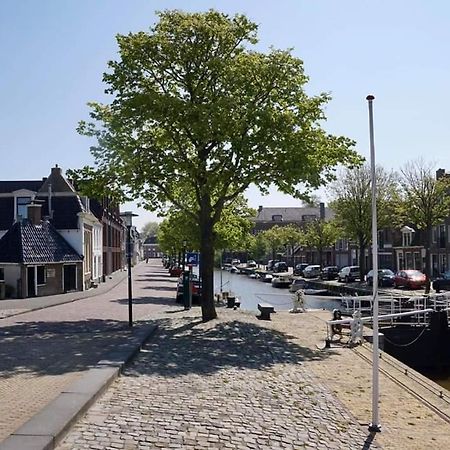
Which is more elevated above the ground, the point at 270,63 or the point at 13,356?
the point at 270,63

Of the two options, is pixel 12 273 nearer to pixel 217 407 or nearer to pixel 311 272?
pixel 217 407

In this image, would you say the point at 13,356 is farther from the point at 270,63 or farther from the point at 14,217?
the point at 14,217

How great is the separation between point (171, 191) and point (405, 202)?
26.0m

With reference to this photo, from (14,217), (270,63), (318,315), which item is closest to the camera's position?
(270,63)

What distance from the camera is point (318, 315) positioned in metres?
26.0

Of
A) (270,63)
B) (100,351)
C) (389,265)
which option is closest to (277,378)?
(100,351)

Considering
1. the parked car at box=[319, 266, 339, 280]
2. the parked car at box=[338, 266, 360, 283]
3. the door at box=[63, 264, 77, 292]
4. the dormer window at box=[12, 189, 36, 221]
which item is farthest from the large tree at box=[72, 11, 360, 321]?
the parked car at box=[319, 266, 339, 280]

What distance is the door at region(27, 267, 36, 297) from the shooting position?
3559 centimetres

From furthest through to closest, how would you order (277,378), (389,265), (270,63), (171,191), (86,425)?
(389,265) → (171,191) → (270,63) → (277,378) → (86,425)

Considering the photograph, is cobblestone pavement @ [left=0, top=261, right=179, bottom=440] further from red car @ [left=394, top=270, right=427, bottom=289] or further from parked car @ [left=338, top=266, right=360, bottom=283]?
parked car @ [left=338, top=266, right=360, bottom=283]

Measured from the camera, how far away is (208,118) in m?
19.0

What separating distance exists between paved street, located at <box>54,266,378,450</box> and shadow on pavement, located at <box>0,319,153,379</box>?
1212mm

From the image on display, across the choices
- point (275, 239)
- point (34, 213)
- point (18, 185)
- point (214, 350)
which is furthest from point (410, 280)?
point (275, 239)

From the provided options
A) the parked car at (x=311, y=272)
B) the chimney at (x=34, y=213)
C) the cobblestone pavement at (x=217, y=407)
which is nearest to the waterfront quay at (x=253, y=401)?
the cobblestone pavement at (x=217, y=407)
